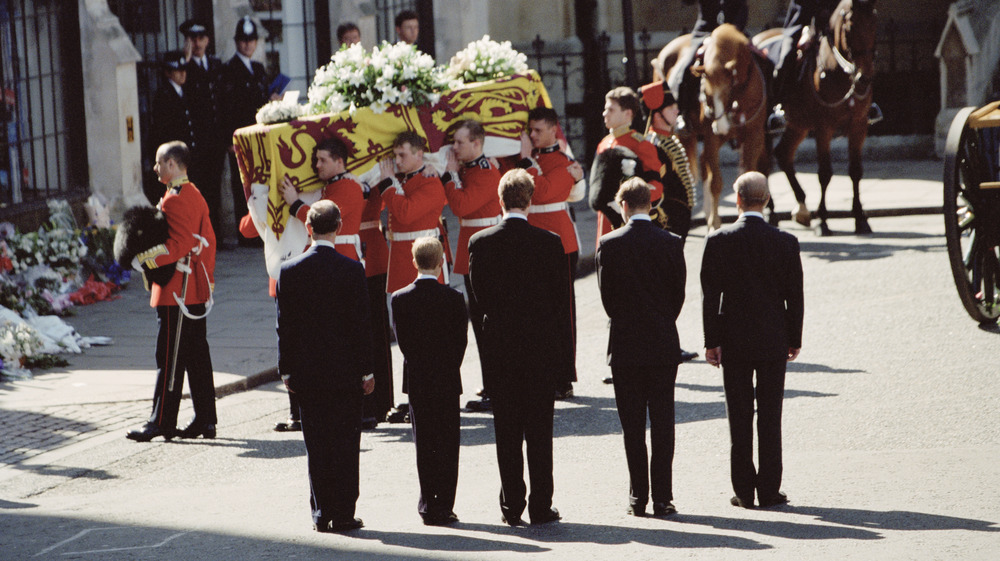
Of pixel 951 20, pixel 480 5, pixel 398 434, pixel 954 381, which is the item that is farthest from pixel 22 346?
pixel 951 20

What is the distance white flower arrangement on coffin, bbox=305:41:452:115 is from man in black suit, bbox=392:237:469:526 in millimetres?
2151

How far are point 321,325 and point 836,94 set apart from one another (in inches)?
372

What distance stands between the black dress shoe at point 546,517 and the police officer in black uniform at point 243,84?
8974 mm

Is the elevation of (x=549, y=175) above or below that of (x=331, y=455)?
above

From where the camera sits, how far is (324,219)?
650 cm

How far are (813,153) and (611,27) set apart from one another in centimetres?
422

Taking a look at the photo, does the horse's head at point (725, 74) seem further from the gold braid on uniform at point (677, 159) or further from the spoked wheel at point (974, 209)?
the gold braid on uniform at point (677, 159)

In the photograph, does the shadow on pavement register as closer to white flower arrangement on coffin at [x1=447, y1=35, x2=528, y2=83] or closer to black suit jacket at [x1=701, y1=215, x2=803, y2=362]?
black suit jacket at [x1=701, y1=215, x2=803, y2=362]

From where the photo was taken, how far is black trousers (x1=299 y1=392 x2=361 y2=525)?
636 centimetres

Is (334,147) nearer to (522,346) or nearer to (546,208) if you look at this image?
(546,208)

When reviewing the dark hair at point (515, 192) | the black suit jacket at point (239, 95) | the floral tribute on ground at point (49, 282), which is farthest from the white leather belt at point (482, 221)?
the black suit jacket at point (239, 95)

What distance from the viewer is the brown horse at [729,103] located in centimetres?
1416

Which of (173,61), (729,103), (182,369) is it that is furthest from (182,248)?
(729,103)

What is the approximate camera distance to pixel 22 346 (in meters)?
10.1
